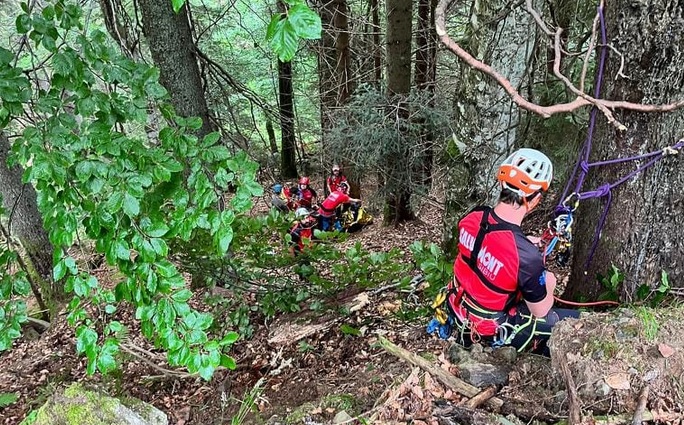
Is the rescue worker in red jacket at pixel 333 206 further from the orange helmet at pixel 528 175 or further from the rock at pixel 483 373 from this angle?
the rock at pixel 483 373

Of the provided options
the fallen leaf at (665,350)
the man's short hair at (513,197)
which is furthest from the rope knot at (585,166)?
the fallen leaf at (665,350)

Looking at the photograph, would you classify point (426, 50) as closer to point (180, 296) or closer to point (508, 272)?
point (508, 272)

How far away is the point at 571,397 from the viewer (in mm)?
2385

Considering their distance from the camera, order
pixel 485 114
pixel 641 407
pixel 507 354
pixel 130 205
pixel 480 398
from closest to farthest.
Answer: pixel 130 205
pixel 641 407
pixel 480 398
pixel 507 354
pixel 485 114

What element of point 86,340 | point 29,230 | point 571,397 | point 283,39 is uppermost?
point 283,39

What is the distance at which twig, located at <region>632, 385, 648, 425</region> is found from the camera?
7.29 ft

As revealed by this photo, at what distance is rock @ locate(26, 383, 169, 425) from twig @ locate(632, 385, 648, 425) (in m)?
2.69

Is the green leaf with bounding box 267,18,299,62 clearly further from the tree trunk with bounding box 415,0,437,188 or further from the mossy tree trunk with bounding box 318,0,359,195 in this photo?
the mossy tree trunk with bounding box 318,0,359,195

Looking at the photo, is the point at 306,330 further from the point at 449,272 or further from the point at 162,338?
the point at 162,338

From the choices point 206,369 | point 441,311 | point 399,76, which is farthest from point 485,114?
point 399,76

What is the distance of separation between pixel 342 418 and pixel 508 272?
1306mm

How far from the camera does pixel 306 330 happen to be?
5012 millimetres

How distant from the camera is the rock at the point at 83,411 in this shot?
270 cm

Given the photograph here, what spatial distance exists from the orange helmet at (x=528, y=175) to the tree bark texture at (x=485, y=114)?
157 centimetres
